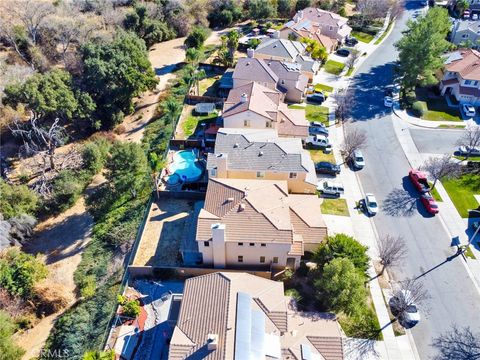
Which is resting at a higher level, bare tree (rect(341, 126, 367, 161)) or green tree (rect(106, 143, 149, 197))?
green tree (rect(106, 143, 149, 197))

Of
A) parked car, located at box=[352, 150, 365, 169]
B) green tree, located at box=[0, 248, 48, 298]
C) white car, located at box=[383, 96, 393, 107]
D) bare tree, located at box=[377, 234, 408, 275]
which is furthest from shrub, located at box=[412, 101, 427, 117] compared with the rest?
green tree, located at box=[0, 248, 48, 298]

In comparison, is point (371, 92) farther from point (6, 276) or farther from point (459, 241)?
point (6, 276)

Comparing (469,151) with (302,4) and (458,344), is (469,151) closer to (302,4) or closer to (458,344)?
(458,344)

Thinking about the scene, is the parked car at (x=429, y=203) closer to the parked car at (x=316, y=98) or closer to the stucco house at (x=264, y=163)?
the stucco house at (x=264, y=163)

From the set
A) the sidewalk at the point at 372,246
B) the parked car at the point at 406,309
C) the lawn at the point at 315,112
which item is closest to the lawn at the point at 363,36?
the lawn at the point at 315,112

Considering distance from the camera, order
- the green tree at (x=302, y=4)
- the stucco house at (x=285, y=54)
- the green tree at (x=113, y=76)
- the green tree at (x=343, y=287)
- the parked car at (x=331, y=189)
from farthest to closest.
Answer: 1. the green tree at (x=302, y=4)
2. the stucco house at (x=285, y=54)
3. the green tree at (x=113, y=76)
4. the parked car at (x=331, y=189)
5. the green tree at (x=343, y=287)

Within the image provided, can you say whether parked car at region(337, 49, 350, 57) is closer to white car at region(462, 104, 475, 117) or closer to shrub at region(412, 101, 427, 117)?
shrub at region(412, 101, 427, 117)

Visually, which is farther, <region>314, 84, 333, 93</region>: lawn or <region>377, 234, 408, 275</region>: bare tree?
<region>314, 84, 333, 93</region>: lawn
